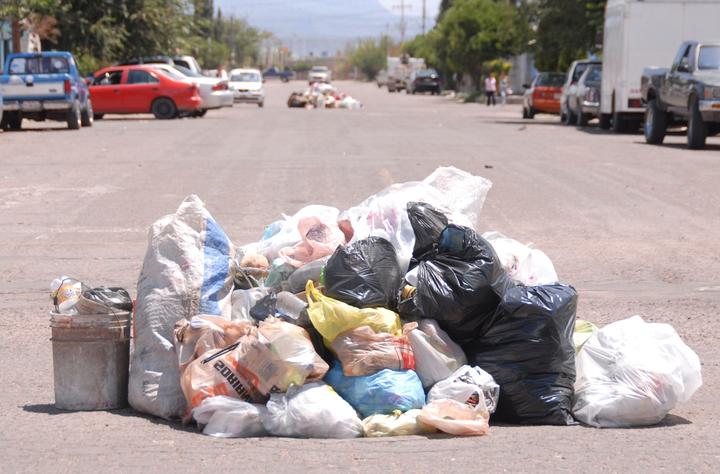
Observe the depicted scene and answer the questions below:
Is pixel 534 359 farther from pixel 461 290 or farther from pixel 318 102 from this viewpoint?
pixel 318 102

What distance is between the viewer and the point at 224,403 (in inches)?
217

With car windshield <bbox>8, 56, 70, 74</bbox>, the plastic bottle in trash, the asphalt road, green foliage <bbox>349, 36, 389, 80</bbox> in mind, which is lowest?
green foliage <bbox>349, 36, 389, 80</bbox>

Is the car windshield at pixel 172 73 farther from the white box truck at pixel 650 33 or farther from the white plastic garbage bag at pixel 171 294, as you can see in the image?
the white plastic garbage bag at pixel 171 294

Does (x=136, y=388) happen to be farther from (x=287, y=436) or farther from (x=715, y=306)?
(x=715, y=306)

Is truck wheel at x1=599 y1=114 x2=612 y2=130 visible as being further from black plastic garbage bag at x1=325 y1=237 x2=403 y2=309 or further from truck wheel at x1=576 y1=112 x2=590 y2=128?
black plastic garbage bag at x1=325 y1=237 x2=403 y2=309

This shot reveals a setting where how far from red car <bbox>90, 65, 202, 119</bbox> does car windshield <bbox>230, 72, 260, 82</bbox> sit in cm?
1687

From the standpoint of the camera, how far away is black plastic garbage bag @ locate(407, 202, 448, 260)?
6434mm

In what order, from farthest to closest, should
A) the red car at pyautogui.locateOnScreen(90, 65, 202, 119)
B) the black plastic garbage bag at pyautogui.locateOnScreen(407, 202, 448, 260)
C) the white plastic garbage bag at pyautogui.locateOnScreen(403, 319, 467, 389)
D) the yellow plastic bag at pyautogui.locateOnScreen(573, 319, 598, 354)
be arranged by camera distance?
the red car at pyautogui.locateOnScreen(90, 65, 202, 119), the black plastic garbage bag at pyautogui.locateOnScreen(407, 202, 448, 260), the yellow plastic bag at pyautogui.locateOnScreen(573, 319, 598, 354), the white plastic garbage bag at pyautogui.locateOnScreen(403, 319, 467, 389)

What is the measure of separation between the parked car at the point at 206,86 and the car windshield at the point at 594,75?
1135 centimetres

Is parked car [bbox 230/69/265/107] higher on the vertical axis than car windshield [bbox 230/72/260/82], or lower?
lower

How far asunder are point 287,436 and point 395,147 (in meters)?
17.4

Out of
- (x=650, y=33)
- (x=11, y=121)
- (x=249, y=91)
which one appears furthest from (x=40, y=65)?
(x=249, y=91)

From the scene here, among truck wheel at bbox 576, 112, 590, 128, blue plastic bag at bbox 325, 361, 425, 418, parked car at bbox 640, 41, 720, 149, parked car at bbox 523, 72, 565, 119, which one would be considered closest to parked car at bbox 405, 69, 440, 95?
parked car at bbox 523, 72, 565, 119

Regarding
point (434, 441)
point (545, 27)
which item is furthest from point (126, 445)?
point (545, 27)
